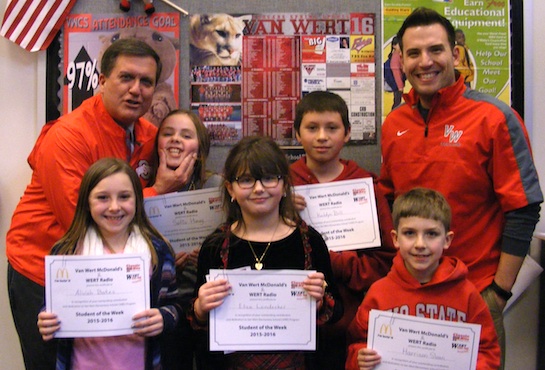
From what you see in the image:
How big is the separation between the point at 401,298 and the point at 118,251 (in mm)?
1078

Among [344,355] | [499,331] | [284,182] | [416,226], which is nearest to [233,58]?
[284,182]

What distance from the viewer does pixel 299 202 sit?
6.94 ft

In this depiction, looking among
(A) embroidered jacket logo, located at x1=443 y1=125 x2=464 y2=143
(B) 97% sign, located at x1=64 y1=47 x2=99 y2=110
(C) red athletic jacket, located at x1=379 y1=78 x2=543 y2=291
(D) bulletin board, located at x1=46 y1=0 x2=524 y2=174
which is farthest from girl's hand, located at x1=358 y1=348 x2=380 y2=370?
(B) 97% sign, located at x1=64 y1=47 x2=99 y2=110

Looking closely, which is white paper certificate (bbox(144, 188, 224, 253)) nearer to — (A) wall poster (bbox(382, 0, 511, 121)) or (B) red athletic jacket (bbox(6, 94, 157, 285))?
(B) red athletic jacket (bbox(6, 94, 157, 285))

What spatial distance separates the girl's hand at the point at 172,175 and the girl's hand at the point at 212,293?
23.6 inches

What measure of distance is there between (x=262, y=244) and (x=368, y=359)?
1.83 ft

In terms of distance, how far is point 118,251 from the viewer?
75.2 inches

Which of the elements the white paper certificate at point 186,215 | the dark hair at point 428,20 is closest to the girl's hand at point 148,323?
the white paper certificate at point 186,215

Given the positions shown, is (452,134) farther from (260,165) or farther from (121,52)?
(121,52)

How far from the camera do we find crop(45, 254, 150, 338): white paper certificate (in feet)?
5.78

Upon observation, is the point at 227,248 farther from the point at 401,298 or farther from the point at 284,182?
the point at 401,298

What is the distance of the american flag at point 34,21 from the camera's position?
271 centimetres

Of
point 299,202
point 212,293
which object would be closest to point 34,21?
point 299,202

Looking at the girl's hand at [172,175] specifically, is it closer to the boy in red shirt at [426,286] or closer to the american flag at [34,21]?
the boy in red shirt at [426,286]
